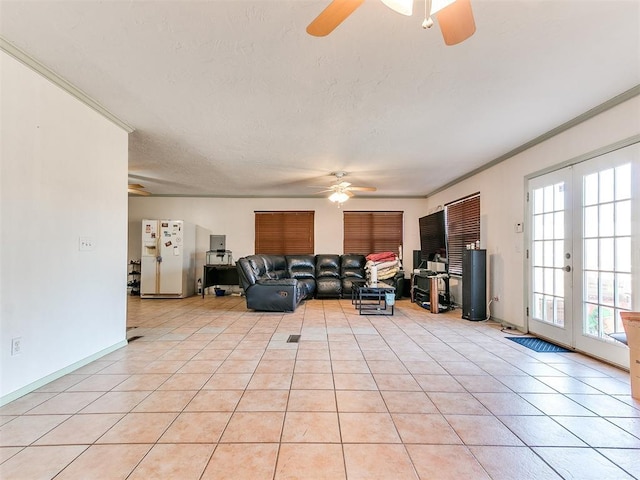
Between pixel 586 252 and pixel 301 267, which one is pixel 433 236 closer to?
pixel 586 252

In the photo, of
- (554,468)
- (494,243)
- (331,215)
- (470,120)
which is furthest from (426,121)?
(331,215)

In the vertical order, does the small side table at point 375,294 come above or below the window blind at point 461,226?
below

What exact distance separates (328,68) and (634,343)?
291 cm

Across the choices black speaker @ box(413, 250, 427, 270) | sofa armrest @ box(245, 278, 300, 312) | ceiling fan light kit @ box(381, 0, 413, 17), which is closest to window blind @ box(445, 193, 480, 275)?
black speaker @ box(413, 250, 427, 270)

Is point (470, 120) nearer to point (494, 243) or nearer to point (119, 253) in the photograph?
point (494, 243)

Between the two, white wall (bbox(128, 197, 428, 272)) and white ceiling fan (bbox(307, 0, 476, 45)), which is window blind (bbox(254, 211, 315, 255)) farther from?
white ceiling fan (bbox(307, 0, 476, 45))

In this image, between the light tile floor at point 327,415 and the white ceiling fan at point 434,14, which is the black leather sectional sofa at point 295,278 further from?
the white ceiling fan at point 434,14

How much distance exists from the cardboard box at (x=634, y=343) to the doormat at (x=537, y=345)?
105cm

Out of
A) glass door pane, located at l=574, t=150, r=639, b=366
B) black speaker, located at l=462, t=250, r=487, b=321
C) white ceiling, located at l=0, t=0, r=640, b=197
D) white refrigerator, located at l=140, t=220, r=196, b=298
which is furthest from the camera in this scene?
white refrigerator, located at l=140, t=220, r=196, b=298

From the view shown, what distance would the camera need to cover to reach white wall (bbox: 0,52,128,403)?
208cm

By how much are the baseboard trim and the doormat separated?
14.5ft

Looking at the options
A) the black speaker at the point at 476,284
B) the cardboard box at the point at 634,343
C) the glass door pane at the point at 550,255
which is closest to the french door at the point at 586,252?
the glass door pane at the point at 550,255

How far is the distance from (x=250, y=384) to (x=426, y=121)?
299 cm

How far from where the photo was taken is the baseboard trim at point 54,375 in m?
2.06
